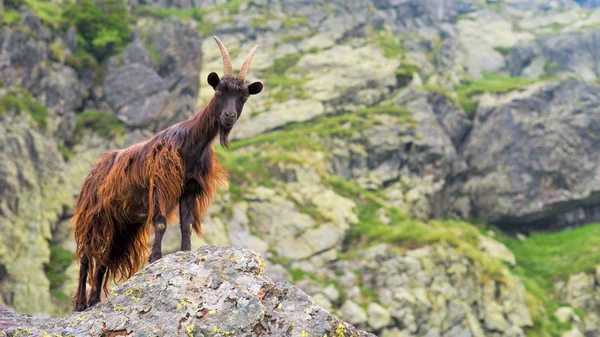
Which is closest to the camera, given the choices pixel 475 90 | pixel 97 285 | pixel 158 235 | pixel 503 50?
pixel 158 235

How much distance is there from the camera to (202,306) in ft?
19.0

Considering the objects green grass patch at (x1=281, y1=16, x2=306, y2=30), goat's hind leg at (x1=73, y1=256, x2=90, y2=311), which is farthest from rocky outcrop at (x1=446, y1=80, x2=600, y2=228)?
goat's hind leg at (x1=73, y1=256, x2=90, y2=311)

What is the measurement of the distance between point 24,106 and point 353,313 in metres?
17.8

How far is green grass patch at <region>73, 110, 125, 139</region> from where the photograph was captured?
32875mm

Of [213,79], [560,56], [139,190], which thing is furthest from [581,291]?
[560,56]

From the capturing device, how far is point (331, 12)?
58.1 m

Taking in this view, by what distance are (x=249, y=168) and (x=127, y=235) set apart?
27130 millimetres

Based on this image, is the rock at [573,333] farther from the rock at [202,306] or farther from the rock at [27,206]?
the rock at [202,306]

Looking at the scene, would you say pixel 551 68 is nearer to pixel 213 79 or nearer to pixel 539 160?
pixel 539 160

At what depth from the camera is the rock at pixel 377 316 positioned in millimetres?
28188

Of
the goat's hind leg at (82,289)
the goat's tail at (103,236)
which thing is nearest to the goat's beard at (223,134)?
the goat's tail at (103,236)

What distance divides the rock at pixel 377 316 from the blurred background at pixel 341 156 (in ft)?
0.30

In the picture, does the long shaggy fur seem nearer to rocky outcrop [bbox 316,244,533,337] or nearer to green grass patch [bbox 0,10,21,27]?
rocky outcrop [bbox 316,244,533,337]

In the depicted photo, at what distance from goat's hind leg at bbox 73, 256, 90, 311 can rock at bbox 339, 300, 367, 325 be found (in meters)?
21.3
